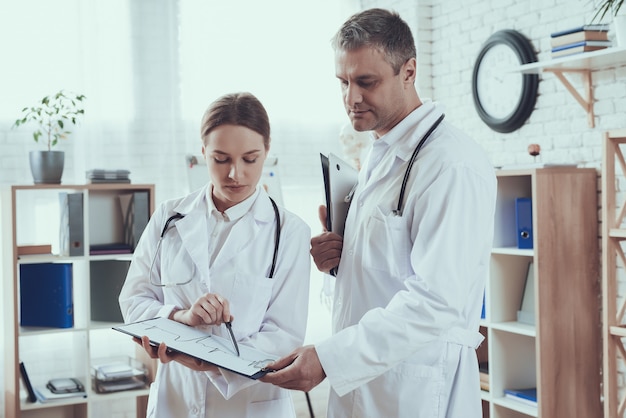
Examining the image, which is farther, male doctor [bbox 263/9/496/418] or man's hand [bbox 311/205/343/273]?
man's hand [bbox 311/205/343/273]

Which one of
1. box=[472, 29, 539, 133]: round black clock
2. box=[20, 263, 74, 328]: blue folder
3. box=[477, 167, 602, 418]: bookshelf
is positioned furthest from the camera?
box=[472, 29, 539, 133]: round black clock

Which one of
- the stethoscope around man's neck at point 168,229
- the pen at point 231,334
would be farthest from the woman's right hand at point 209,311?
the stethoscope around man's neck at point 168,229

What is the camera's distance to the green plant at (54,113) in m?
4.02

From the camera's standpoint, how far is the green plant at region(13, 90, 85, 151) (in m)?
4.02

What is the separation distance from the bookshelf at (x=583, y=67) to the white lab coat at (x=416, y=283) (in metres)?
1.80

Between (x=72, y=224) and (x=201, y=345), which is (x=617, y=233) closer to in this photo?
(x=201, y=345)

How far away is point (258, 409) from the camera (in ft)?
6.45

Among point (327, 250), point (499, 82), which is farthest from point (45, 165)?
point (499, 82)

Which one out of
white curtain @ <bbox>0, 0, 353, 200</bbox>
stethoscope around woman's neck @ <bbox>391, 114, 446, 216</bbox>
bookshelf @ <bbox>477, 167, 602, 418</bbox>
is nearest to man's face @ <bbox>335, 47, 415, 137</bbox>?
stethoscope around woman's neck @ <bbox>391, 114, 446, 216</bbox>

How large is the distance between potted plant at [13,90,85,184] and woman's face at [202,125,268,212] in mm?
2094

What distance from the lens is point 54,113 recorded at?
4.23 meters

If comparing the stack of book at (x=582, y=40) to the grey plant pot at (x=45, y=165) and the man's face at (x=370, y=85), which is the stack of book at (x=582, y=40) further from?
the grey plant pot at (x=45, y=165)

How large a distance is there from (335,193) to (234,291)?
381mm

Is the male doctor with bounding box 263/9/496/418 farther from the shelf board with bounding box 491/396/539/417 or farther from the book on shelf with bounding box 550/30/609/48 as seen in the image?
the shelf board with bounding box 491/396/539/417
